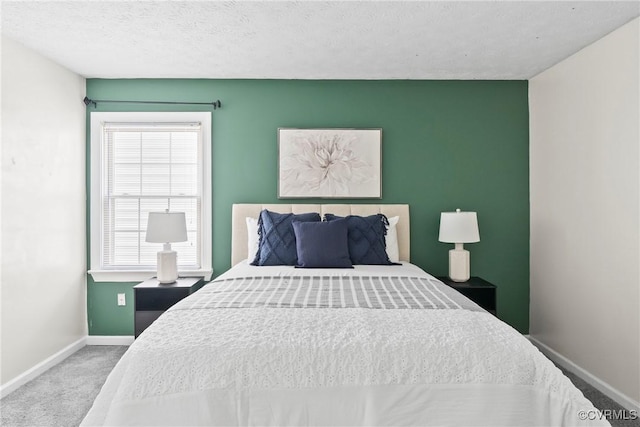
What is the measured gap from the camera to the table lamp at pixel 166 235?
324cm

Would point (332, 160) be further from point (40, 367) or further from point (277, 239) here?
point (40, 367)

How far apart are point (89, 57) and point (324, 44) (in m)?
1.91

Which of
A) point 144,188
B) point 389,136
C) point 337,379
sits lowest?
point 337,379

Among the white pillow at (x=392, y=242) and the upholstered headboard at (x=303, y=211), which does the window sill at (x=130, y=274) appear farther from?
the white pillow at (x=392, y=242)

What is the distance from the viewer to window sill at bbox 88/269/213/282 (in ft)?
12.1

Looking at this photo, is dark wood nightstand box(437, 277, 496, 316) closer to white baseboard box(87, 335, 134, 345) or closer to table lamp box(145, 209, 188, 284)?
table lamp box(145, 209, 188, 284)

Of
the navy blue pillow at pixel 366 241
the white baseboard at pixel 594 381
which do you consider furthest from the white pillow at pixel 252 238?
the white baseboard at pixel 594 381

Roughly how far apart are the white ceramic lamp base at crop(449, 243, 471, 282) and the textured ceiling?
1610mm

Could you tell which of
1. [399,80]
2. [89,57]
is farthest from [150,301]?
[399,80]

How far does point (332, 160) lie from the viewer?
3703 mm

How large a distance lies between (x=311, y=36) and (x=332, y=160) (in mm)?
1195

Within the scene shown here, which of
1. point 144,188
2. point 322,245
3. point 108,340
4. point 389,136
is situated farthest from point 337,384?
point 108,340

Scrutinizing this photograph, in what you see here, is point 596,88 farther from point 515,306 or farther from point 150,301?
point 150,301

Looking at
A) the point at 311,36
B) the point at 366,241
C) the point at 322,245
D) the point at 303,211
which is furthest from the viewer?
the point at 303,211
